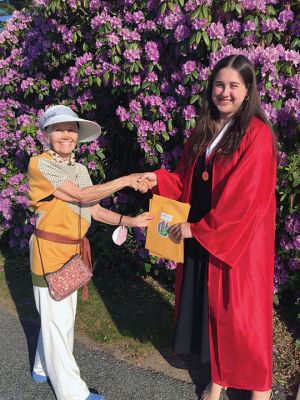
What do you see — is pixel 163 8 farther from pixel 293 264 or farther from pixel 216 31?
pixel 293 264

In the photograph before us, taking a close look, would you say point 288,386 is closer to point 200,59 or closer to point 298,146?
point 298,146

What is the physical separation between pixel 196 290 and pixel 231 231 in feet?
2.01

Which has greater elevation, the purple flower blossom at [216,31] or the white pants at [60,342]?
the purple flower blossom at [216,31]

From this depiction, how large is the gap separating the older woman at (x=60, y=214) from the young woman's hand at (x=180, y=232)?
9.6 inches

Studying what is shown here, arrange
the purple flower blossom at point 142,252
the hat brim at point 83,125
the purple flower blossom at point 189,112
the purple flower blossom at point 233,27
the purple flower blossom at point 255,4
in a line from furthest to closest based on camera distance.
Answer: the purple flower blossom at point 142,252 → the purple flower blossom at point 189,112 → the purple flower blossom at point 233,27 → the purple flower blossom at point 255,4 → the hat brim at point 83,125

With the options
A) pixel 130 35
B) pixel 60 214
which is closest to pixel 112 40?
pixel 130 35

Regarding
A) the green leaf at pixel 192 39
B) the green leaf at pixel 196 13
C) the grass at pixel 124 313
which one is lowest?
the grass at pixel 124 313

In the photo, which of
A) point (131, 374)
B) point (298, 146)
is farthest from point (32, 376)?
point (298, 146)

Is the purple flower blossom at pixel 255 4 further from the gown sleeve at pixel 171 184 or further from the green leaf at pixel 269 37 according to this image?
the gown sleeve at pixel 171 184

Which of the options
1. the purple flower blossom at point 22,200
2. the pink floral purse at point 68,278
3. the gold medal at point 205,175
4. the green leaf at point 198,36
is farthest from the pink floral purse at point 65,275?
the purple flower blossom at point 22,200

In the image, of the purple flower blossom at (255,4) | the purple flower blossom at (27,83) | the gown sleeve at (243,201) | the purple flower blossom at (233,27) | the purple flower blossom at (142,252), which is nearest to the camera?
the gown sleeve at (243,201)

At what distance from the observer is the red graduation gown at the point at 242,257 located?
6.70 ft

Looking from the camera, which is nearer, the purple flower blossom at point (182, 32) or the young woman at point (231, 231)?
the young woman at point (231, 231)

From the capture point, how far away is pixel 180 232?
2.25 m
